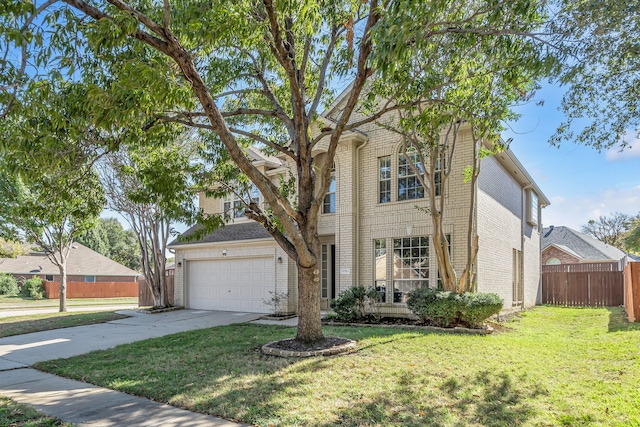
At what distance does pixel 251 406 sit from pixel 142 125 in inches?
212

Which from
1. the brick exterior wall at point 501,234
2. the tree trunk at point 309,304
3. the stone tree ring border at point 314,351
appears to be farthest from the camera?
the brick exterior wall at point 501,234

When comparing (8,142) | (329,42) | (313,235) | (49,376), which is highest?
(329,42)

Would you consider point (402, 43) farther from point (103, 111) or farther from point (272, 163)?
point (272, 163)

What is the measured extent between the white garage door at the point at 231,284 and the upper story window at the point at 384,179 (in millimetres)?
4982

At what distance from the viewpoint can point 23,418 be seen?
16.8ft

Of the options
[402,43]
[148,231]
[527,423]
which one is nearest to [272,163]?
[148,231]

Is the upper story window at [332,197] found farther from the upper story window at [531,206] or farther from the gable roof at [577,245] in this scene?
the gable roof at [577,245]

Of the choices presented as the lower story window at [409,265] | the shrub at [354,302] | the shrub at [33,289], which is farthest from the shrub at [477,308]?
the shrub at [33,289]

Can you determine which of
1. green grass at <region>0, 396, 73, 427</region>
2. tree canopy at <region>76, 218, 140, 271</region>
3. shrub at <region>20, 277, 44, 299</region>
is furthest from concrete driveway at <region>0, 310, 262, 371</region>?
tree canopy at <region>76, 218, 140, 271</region>

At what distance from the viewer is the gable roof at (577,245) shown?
29.8 metres

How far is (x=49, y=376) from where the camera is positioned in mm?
7641

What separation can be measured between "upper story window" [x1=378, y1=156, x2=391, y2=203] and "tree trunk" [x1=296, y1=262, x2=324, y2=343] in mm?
6105

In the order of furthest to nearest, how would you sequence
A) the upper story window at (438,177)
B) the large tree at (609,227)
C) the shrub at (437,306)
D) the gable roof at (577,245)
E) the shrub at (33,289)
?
the large tree at (609,227), the shrub at (33,289), the gable roof at (577,245), the upper story window at (438,177), the shrub at (437,306)

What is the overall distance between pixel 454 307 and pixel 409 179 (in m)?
4.57
